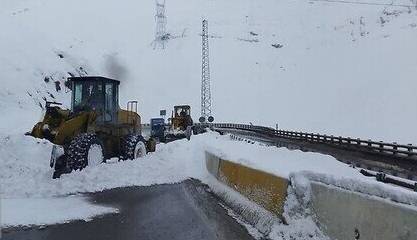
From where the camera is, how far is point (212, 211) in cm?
1205

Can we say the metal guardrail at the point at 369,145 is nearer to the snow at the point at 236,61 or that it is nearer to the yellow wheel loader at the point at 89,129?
the snow at the point at 236,61

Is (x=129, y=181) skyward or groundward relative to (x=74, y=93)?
groundward

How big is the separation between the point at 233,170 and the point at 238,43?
282ft

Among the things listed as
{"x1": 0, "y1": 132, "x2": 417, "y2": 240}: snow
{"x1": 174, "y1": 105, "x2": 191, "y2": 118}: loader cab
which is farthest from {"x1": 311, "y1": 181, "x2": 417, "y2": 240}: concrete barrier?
{"x1": 174, "y1": 105, "x2": 191, "y2": 118}: loader cab

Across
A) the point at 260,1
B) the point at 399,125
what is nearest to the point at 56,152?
the point at 399,125

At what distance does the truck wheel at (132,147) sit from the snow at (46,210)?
657 centimetres

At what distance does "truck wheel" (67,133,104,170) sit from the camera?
15523 mm

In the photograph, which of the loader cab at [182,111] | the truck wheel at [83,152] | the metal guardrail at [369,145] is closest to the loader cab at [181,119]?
the loader cab at [182,111]

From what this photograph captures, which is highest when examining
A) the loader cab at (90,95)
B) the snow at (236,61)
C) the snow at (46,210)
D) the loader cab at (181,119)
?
the snow at (236,61)

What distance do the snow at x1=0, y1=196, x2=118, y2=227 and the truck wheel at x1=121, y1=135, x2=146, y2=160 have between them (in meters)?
6.57

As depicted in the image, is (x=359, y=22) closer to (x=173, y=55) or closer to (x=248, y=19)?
(x=248, y=19)

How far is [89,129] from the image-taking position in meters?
17.7

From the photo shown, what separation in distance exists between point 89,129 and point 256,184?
795 centimetres

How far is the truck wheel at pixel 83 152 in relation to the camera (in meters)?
15.5
